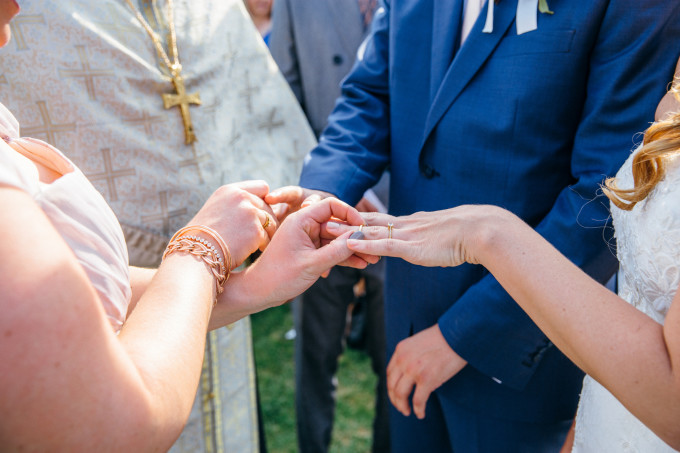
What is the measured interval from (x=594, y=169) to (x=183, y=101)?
143cm

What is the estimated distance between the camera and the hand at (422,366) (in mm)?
1845

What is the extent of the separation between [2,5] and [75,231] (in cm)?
43

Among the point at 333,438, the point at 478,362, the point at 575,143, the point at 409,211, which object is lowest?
the point at 333,438

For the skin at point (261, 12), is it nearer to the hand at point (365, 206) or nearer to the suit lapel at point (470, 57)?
the hand at point (365, 206)

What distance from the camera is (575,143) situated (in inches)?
65.3

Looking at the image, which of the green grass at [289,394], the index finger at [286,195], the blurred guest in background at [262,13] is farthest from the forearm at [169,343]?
the blurred guest in background at [262,13]

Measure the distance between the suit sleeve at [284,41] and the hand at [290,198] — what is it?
172 cm

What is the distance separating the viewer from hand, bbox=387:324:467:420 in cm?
184

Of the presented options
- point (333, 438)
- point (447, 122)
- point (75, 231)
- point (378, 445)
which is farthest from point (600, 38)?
point (333, 438)

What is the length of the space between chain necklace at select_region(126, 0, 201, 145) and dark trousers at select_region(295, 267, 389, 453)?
1547 mm

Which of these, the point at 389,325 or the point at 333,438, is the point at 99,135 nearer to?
the point at 389,325

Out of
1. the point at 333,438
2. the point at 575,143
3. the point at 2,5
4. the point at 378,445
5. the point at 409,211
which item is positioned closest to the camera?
the point at 2,5

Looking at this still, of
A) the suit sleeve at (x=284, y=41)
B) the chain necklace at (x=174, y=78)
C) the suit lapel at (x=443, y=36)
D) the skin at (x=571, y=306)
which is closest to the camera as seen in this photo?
the skin at (x=571, y=306)

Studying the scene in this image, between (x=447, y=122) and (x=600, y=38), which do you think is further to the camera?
(x=447, y=122)
